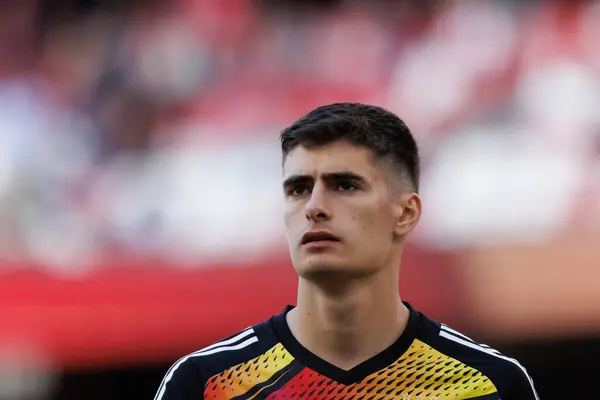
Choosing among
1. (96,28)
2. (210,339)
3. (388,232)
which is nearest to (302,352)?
(388,232)

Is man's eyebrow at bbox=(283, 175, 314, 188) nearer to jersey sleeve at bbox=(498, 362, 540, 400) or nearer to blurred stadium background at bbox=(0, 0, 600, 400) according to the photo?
jersey sleeve at bbox=(498, 362, 540, 400)

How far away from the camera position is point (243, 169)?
6594mm

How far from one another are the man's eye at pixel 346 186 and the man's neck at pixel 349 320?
33 cm

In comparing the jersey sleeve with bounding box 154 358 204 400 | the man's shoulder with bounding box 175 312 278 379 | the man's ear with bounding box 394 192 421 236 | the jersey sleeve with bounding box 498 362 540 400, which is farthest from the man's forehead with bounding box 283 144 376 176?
the jersey sleeve with bounding box 498 362 540 400

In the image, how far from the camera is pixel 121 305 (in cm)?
627

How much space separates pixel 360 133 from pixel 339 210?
0.32 metres

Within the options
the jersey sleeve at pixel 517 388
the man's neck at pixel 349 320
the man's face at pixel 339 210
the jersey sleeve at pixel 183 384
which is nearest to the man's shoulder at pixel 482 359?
the jersey sleeve at pixel 517 388

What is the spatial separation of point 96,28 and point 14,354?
241cm

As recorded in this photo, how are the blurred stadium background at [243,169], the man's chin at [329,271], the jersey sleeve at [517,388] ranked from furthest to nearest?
the blurred stadium background at [243,169] < the jersey sleeve at [517,388] < the man's chin at [329,271]

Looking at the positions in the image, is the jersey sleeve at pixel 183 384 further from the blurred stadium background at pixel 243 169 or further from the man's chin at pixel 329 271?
the blurred stadium background at pixel 243 169

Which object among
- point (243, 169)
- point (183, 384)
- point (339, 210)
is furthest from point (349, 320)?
point (243, 169)

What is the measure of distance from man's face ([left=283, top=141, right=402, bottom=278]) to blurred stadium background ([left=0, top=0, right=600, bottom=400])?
306 cm

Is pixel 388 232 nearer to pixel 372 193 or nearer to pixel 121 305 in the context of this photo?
pixel 372 193

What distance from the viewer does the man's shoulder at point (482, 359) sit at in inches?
134
